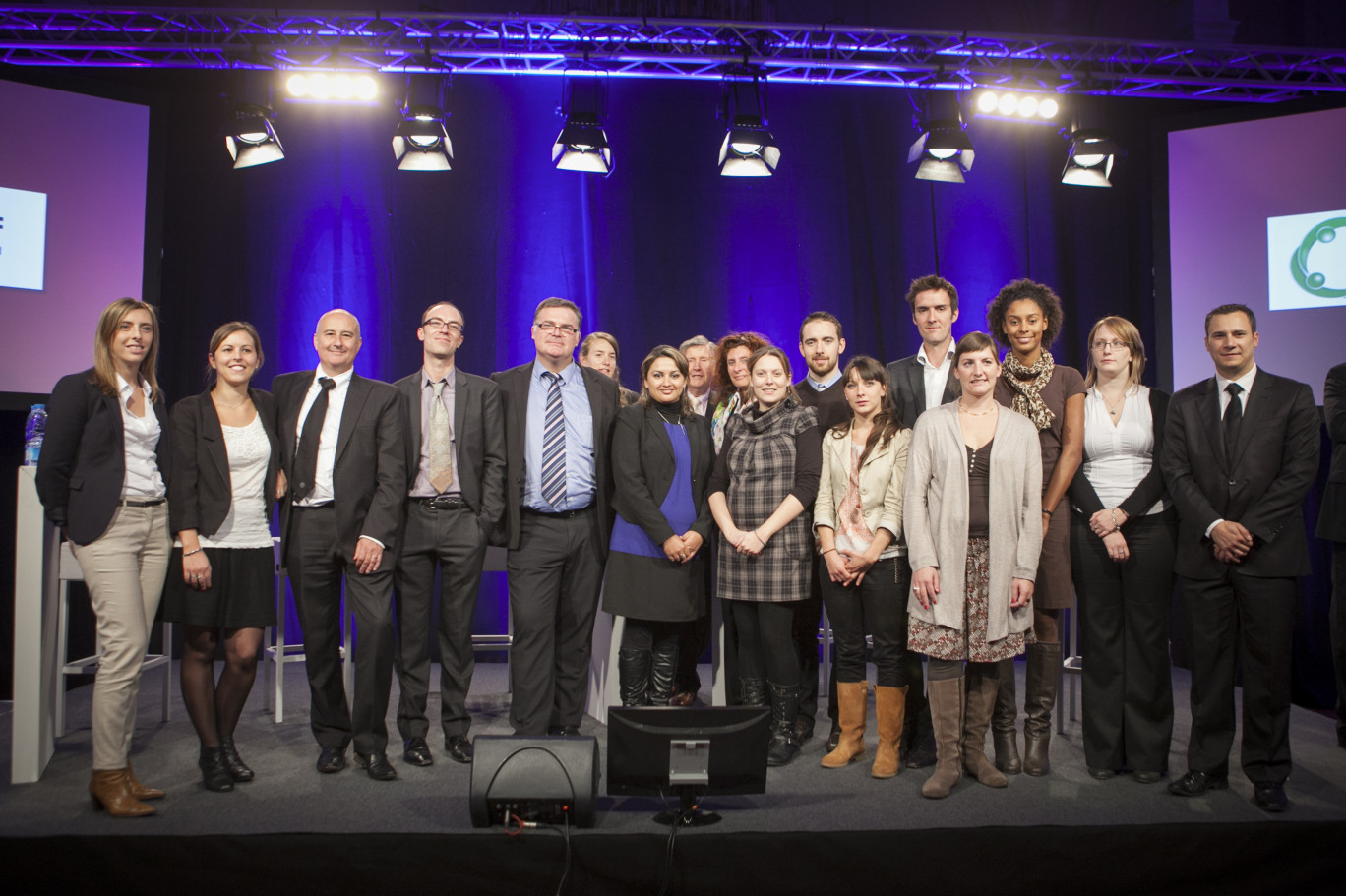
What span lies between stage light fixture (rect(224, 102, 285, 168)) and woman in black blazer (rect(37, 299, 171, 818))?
2.46 metres

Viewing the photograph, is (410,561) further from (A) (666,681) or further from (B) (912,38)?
(B) (912,38)

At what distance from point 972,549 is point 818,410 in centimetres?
95

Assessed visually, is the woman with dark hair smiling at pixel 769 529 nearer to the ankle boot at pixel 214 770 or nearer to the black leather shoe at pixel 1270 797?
the black leather shoe at pixel 1270 797

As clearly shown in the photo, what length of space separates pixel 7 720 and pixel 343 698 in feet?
6.37

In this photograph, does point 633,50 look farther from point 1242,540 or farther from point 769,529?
point 1242,540

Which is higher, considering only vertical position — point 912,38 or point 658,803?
point 912,38

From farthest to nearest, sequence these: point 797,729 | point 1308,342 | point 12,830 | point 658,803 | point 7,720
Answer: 1. point 1308,342
2. point 7,720
3. point 797,729
4. point 658,803
5. point 12,830

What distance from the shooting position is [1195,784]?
10.4 feet

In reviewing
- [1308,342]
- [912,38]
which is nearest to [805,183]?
[912,38]

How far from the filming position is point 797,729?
3.74 m

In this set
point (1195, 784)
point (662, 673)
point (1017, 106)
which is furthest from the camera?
point (1017, 106)

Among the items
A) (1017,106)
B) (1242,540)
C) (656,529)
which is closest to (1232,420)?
(1242,540)

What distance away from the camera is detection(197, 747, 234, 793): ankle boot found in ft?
10.5

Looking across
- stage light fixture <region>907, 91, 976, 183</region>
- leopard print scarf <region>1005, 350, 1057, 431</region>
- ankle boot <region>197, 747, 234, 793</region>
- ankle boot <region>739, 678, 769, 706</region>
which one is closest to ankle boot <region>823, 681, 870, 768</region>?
ankle boot <region>739, 678, 769, 706</region>
